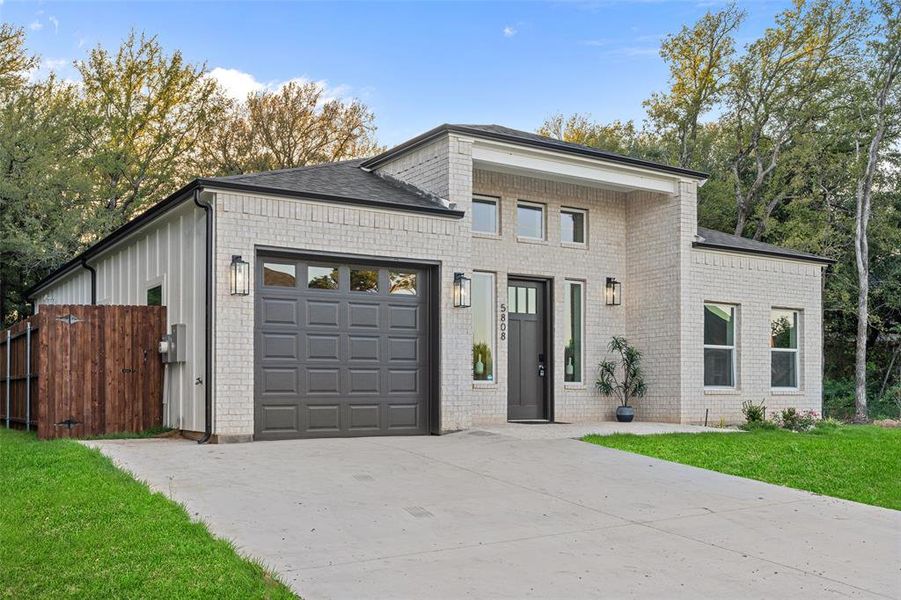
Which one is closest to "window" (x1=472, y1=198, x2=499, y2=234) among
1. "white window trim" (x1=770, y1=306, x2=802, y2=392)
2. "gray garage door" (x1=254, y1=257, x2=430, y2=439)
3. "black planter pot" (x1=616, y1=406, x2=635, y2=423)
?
"gray garage door" (x1=254, y1=257, x2=430, y2=439)

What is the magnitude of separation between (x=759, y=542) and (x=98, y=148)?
84.6 ft

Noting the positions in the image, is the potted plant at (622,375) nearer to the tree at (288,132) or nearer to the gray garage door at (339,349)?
the gray garage door at (339,349)

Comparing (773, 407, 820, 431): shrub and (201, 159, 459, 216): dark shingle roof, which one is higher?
(201, 159, 459, 216): dark shingle roof

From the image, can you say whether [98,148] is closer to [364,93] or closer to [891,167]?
[364,93]

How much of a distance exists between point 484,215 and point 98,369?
275 inches

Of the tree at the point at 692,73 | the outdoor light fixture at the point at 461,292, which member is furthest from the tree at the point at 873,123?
the outdoor light fixture at the point at 461,292

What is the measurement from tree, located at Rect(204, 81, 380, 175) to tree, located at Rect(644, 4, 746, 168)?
11091mm

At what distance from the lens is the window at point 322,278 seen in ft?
37.5

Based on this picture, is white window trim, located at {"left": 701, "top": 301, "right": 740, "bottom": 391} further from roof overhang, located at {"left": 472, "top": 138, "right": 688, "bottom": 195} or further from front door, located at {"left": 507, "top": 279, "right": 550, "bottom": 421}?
front door, located at {"left": 507, "top": 279, "right": 550, "bottom": 421}

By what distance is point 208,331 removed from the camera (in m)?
10.6

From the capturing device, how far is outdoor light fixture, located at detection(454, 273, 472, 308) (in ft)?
40.1

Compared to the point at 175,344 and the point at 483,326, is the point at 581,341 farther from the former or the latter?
the point at 175,344

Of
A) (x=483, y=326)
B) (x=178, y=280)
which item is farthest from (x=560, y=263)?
(x=178, y=280)

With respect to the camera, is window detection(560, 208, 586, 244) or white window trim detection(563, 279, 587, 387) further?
window detection(560, 208, 586, 244)
